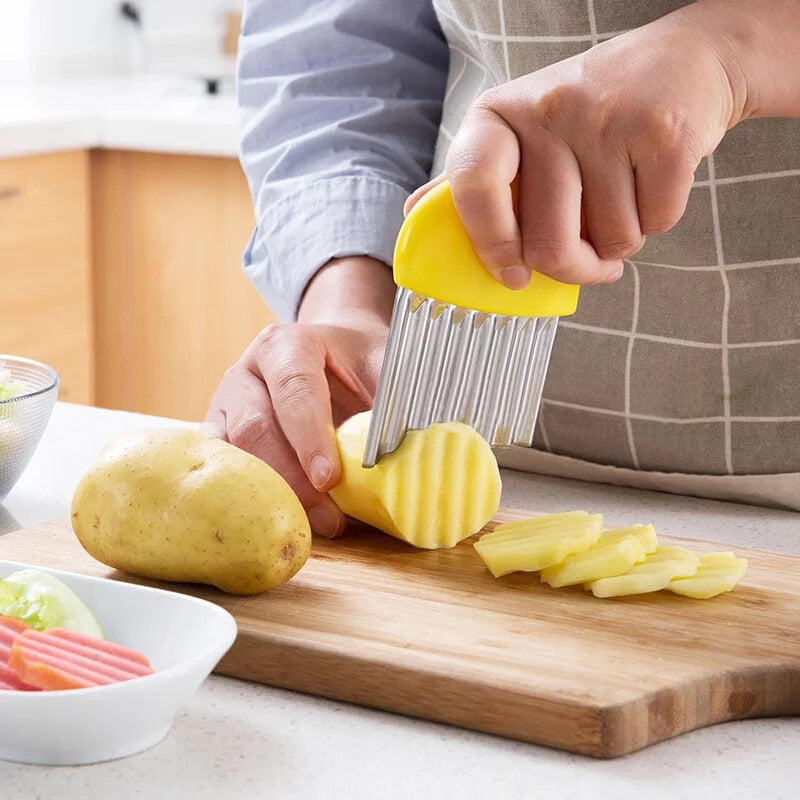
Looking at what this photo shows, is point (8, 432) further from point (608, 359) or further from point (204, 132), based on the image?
point (204, 132)

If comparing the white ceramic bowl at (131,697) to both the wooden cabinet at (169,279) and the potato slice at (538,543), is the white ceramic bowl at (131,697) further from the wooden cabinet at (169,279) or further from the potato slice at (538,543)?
the wooden cabinet at (169,279)

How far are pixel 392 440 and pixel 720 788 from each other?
398 millimetres

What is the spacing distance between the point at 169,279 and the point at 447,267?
2053mm

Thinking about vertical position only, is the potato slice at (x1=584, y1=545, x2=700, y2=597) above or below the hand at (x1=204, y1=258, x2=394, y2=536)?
below

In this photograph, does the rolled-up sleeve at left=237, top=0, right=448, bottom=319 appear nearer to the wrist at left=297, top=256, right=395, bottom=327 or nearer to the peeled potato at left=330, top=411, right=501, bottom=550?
the wrist at left=297, top=256, right=395, bottom=327

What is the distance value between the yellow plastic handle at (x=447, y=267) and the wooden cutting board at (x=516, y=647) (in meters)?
0.20

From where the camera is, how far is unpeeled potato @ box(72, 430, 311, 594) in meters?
0.89

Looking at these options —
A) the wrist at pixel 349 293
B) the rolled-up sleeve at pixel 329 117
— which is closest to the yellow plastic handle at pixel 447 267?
the wrist at pixel 349 293

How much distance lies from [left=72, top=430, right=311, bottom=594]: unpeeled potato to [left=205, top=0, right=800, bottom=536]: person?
5.7 inches

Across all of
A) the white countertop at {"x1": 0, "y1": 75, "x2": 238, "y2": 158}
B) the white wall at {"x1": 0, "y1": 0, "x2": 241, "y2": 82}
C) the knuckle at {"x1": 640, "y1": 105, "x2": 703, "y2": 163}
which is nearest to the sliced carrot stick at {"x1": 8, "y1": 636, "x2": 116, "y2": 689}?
the knuckle at {"x1": 640, "y1": 105, "x2": 703, "y2": 163}

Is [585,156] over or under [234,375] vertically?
over

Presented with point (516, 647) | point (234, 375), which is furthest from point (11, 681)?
point (234, 375)

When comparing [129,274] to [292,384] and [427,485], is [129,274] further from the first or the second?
[427,485]

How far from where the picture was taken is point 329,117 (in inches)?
54.9
